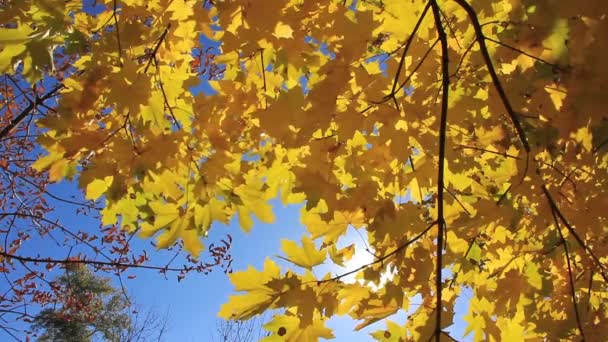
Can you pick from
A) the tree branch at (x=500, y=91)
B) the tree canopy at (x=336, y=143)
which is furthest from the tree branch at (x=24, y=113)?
the tree branch at (x=500, y=91)

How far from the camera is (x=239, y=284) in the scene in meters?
1.68

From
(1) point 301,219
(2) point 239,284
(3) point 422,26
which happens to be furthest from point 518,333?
(3) point 422,26

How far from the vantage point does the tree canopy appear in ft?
5.71

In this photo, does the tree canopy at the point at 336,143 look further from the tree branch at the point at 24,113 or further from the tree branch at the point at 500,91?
the tree branch at the point at 24,113

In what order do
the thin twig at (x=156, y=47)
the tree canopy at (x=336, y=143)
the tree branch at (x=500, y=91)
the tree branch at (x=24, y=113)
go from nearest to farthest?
1. the tree branch at (x=500, y=91)
2. the tree canopy at (x=336, y=143)
3. the thin twig at (x=156, y=47)
4. the tree branch at (x=24, y=113)

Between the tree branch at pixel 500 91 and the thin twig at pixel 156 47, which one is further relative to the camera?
the thin twig at pixel 156 47

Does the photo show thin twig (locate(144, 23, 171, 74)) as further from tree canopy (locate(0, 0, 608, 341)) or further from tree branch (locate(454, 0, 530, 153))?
tree branch (locate(454, 0, 530, 153))

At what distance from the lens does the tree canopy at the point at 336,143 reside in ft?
5.71

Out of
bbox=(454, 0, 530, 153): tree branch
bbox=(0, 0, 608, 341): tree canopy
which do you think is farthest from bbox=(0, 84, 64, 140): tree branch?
bbox=(454, 0, 530, 153): tree branch

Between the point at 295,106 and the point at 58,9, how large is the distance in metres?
0.97

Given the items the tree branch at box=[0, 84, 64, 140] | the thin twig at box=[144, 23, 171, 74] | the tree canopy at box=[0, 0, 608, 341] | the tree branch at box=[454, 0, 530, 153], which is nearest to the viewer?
the tree branch at box=[454, 0, 530, 153]

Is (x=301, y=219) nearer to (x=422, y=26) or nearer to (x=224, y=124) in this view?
(x=224, y=124)

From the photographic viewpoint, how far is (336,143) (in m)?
2.12

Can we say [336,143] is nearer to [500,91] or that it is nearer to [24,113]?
[500,91]
